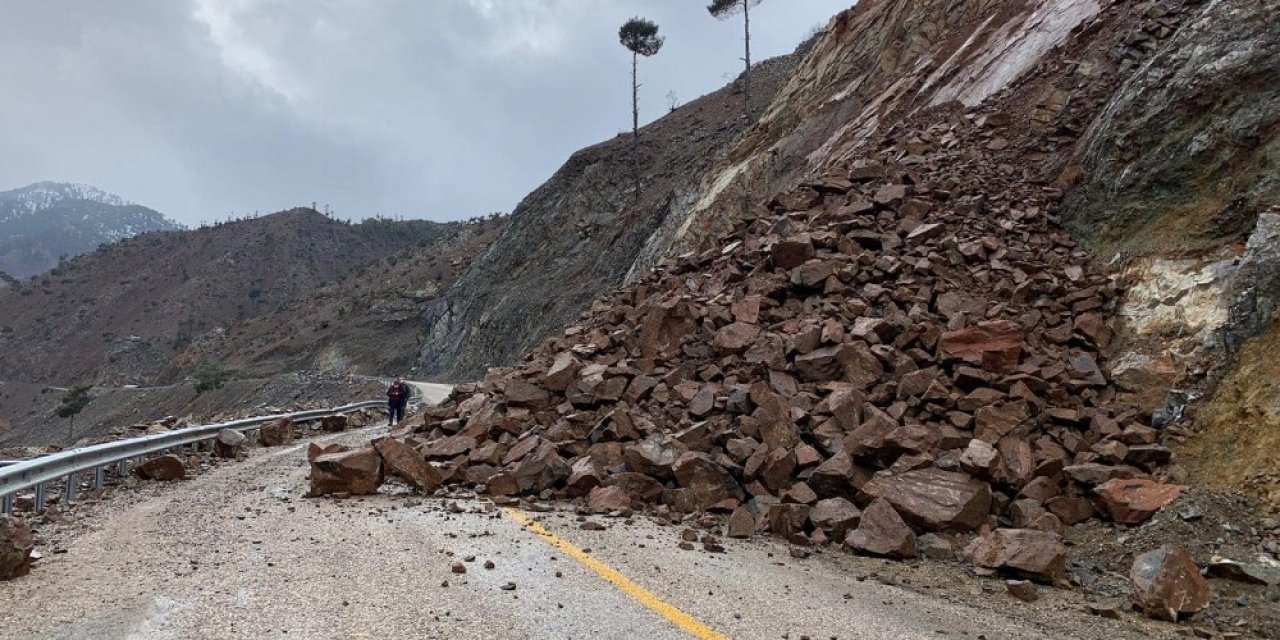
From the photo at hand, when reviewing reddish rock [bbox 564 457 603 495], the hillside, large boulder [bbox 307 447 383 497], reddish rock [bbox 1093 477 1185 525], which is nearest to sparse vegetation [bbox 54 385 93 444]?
the hillside

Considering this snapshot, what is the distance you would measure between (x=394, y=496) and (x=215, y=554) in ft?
9.76

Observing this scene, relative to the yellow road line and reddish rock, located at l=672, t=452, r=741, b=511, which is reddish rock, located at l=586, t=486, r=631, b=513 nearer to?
reddish rock, located at l=672, t=452, r=741, b=511

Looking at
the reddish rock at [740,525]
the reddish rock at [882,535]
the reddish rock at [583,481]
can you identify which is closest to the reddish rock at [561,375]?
the reddish rock at [583,481]

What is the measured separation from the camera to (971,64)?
1916cm

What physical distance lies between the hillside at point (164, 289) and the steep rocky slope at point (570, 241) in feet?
164

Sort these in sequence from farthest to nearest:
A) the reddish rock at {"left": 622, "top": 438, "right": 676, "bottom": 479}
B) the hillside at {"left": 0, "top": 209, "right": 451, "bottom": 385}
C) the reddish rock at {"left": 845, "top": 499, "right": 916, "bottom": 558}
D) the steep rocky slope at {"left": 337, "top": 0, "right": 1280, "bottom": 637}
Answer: the hillside at {"left": 0, "top": 209, "right": 451, "bottom": 385}, the reddish rock at {"left": 622, "top": 438, "right": 676, "bottom": 479}, the steep rocky slope at {"left": 337, "top": 0, "right": 1280, "bottom": 637}, the reddish rock at {"left": 845, "top": 499, "right": 916, "bottom": 558}

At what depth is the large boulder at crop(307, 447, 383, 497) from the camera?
9.31m

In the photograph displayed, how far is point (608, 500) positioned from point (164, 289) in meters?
142

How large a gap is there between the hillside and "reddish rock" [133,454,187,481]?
9122 cm

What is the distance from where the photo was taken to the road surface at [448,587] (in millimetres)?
4734

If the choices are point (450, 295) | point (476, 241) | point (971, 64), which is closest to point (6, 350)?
point (476, 241)

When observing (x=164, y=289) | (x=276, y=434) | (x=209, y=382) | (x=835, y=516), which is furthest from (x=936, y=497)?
(x=164, y=289)

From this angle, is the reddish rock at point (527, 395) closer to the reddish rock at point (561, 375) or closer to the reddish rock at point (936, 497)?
the reddish rock at point (561, 375)

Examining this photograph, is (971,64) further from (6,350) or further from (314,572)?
(6,350)
